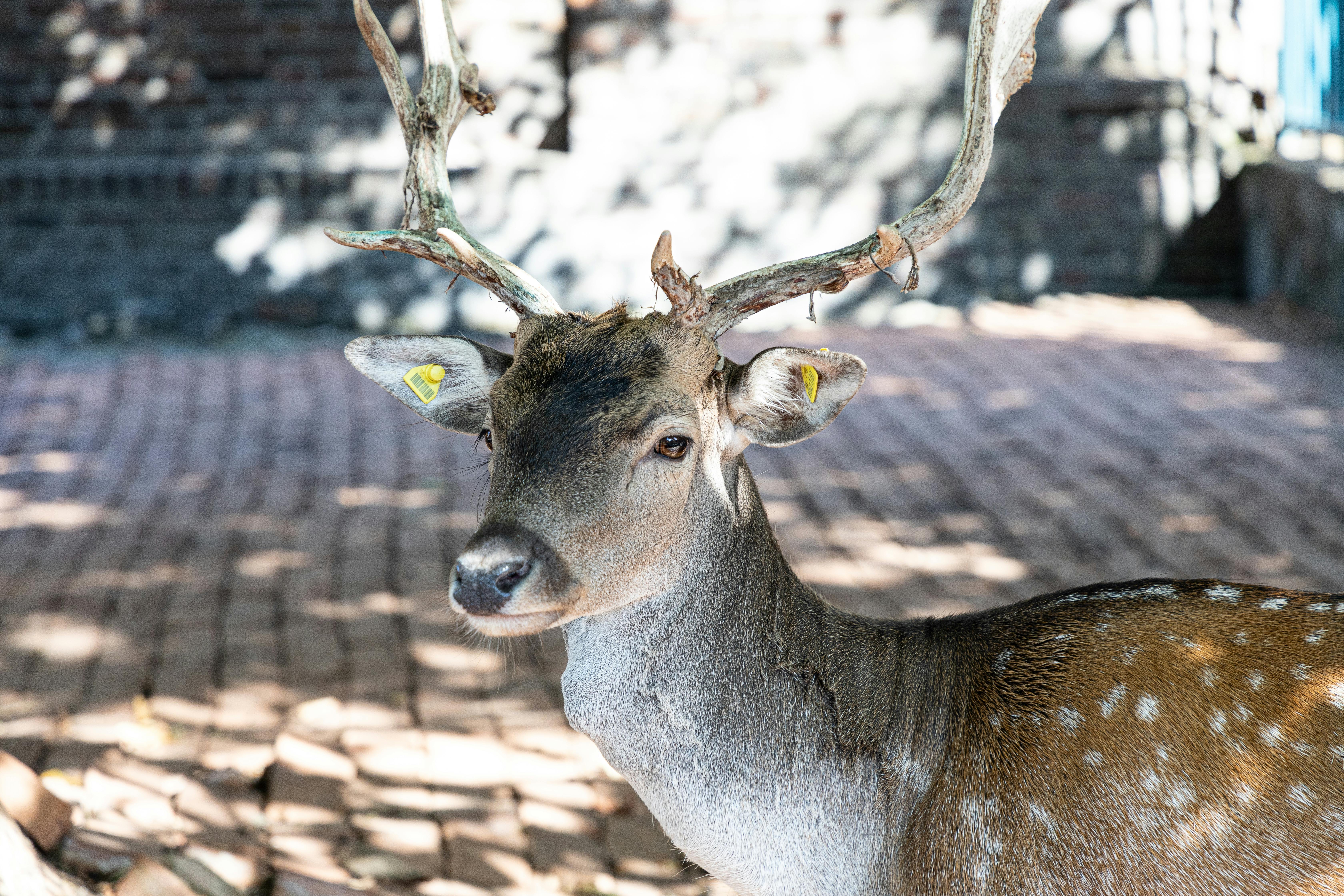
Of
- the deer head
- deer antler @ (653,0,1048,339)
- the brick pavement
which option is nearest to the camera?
the deer head

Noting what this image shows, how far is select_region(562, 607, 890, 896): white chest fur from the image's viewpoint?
8.21 ft

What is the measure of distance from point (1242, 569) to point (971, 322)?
462 cm

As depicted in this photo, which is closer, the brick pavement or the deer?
the deer

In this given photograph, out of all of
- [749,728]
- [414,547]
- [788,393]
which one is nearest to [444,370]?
[788,393]

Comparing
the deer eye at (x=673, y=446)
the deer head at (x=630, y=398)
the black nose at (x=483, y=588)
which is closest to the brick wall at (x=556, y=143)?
the deer head at (x=630, y=398)

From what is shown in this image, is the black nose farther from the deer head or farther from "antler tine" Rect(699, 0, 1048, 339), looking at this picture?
"antler tine" Rect(699, 0, 1048, 339)

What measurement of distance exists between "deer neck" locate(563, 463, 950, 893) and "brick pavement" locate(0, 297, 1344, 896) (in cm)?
63

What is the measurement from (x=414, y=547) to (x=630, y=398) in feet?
11.0

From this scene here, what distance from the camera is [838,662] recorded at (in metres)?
2.68

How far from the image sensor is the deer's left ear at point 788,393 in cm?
270

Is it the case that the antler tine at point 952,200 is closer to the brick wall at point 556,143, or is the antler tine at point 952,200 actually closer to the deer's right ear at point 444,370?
the deer's right ear at point 444,370

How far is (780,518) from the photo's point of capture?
19.8 ft

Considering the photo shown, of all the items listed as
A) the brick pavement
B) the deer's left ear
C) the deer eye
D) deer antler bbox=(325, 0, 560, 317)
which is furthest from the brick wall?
the deer eye

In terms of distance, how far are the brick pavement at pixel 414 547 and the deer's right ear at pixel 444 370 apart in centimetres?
21
